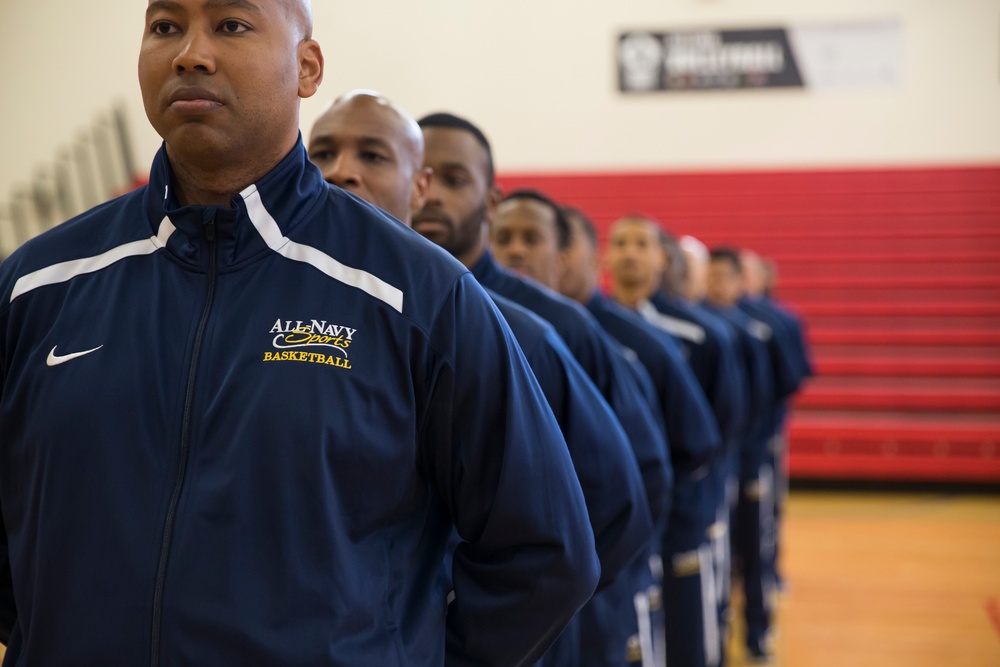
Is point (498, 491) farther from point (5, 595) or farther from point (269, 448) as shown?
point (5, 595)

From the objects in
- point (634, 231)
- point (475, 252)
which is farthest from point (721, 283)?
point (475, 252)

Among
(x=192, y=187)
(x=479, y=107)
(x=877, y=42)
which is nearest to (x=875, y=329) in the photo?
(x=877, y=42)

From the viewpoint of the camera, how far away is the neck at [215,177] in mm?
1466

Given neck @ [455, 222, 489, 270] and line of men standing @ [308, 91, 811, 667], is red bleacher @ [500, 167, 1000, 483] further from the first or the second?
neck @ [455, 222, 489, 270]

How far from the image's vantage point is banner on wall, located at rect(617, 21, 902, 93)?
11727 millimetres

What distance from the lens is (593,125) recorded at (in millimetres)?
12539

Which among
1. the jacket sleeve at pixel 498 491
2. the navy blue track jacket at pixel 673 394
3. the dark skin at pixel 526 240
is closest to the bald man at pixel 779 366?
the navy blue track jacket at pixel 673 394

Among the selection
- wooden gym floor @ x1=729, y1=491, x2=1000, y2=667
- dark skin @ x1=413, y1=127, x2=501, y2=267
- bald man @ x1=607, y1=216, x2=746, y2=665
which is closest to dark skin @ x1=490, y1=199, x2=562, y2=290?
dark skin @ x1=413, y1=127, x2=501, y2=267

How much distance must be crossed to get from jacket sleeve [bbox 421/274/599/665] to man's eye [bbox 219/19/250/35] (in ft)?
1.38

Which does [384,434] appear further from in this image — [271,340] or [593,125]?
[593,125]

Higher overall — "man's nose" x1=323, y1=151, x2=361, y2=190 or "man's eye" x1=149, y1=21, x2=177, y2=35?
"man's eye" x1=149, y1=21, x2=177, y2=35

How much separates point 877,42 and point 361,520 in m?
11.6

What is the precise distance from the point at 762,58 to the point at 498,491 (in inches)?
454

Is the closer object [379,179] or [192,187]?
[192,187]
